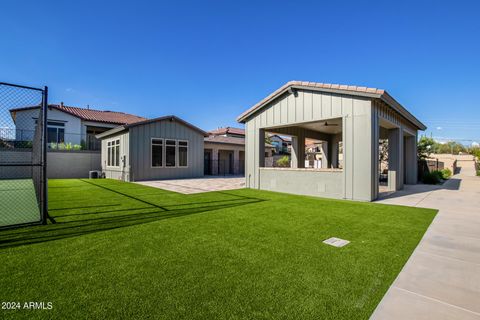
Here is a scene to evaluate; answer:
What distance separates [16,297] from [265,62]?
1528cm

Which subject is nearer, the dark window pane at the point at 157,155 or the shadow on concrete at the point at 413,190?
the shadow on concrete at the point at 413,190

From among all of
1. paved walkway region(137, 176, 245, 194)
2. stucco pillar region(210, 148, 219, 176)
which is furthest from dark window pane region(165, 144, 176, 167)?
stucco pillar region(210, 148, 219, 176)

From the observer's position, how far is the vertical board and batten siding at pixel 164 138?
1375cm

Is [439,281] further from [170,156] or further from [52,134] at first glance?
[52,134]

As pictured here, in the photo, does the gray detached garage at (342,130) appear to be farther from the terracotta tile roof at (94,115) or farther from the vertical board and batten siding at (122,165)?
the terracotta tile roof at (94,115)

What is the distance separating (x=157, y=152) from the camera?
14.7 m

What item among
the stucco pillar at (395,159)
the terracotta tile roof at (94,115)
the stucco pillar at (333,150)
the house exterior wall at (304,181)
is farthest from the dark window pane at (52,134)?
the stucco pillar at (395,159)

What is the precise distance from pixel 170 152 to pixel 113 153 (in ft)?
13.5

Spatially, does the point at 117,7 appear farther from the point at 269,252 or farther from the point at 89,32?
the point at 269,252

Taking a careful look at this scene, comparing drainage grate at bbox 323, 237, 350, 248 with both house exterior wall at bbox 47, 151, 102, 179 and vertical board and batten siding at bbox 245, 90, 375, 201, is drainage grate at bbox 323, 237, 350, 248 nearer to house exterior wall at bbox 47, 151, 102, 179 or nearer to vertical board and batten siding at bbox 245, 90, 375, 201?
vertical board and batten siding at bbox 245, 90, 375, 201

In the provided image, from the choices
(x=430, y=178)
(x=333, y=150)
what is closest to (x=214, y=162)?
(x=333, y=150)

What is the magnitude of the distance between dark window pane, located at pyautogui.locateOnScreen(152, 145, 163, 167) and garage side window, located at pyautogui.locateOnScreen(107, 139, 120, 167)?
2.56 meters

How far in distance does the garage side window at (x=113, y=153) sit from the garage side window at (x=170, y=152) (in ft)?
10.4

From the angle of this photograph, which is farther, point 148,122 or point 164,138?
point 164,138
